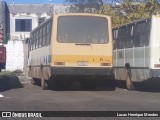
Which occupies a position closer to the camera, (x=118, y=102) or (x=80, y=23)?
(x=118, y=102)

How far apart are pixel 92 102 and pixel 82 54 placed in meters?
5.17

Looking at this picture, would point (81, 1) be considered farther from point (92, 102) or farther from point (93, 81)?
point (92, 102)

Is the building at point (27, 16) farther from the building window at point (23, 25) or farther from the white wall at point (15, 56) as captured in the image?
the white wall at point (15, 56)

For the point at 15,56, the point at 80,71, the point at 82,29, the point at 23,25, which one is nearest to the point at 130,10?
the point at 15,56

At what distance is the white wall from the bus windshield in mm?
21827

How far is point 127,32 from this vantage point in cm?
2300

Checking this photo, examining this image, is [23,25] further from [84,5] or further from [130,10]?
[130,10]

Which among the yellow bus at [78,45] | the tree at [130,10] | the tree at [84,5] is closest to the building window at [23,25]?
the tree at [84,5]

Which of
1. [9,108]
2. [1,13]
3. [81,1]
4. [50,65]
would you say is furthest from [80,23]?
[1,13]

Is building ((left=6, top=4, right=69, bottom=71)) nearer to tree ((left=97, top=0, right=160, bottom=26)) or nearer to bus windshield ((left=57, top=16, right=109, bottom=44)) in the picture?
tree ((left=97, top=0, right=160, bottom=26))

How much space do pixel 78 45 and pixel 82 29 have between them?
726mm

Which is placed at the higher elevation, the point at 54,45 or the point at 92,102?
the point at 54,45

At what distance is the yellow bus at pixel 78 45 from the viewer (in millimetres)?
20500

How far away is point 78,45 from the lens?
68.2 feet
